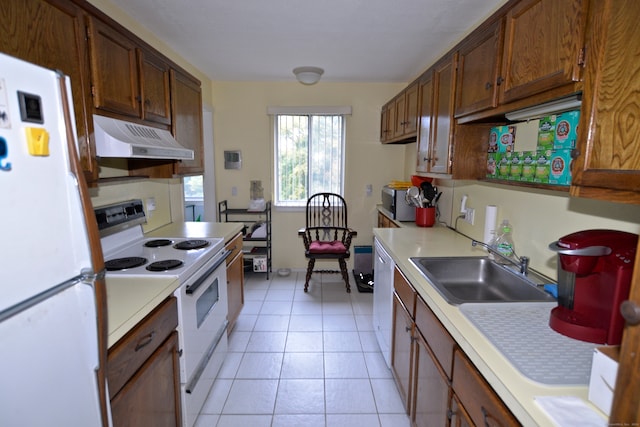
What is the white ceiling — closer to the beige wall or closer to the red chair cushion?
the beige wall

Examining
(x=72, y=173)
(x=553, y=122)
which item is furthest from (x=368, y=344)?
(x=72, y=173)

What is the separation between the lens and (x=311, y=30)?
2420mm

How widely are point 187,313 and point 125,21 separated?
6.52 feet

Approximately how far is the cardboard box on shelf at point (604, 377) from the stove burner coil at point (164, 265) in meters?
1.63

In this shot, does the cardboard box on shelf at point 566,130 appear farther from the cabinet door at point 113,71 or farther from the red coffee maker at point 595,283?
the cabinet door at point 113,71

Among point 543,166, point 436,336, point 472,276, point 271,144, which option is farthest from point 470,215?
point 271,144

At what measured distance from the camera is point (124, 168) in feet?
7.18

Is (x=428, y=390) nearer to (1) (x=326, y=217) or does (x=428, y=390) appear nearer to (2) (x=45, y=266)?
(2) (x=45, y=266)

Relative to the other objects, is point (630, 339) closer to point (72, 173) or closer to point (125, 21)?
point (72, 173)

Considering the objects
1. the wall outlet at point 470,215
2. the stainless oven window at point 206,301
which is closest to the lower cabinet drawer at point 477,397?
the stainless oven window at point 206,301

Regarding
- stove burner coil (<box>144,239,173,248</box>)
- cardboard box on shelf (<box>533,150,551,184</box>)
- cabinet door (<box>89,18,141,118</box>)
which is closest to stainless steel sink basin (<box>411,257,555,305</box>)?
cardboard box on shelf (<box>533,150,551,184</box>)

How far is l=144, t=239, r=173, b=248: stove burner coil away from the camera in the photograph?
2.11m

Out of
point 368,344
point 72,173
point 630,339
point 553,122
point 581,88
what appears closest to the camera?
point 630,339

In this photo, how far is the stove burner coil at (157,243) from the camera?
2.11m
